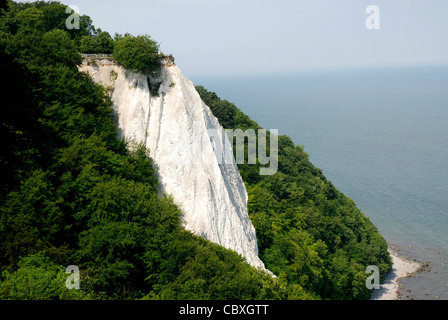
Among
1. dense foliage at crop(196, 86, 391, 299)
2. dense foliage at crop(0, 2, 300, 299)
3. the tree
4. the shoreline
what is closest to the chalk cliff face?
the tree

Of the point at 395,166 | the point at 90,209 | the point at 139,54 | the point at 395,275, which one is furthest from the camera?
the point at 395,166

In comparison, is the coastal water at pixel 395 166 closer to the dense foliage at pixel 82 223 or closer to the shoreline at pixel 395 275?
the shoreline at pixel 395 275

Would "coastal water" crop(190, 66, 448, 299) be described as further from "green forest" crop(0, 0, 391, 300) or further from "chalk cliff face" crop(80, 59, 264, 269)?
"green forest" crop(0, 0, 391, 300)

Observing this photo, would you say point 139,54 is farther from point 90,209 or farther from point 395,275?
point 395,275

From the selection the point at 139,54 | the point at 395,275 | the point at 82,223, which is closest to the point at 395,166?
the point at 395,275
